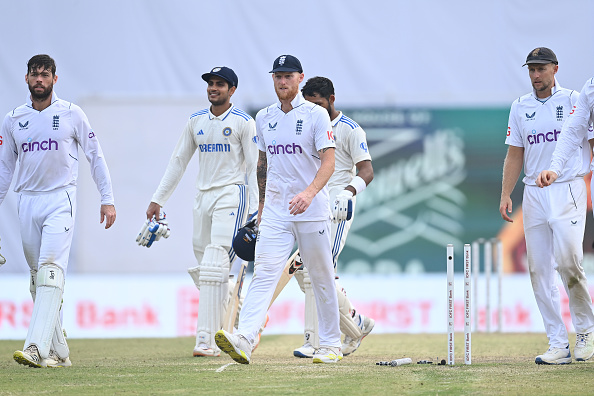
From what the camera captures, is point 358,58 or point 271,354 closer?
point 271,354

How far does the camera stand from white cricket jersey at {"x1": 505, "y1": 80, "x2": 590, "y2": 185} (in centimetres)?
612

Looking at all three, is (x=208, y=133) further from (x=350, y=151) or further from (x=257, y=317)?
(x=257, y=317)

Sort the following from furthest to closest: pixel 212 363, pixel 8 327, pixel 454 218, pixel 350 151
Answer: pixel 454 218 → pixel 8 327 → pixel 350 151 → pixel 212 363

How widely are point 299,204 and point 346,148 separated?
143cm

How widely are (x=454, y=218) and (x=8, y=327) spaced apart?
533 centimetres

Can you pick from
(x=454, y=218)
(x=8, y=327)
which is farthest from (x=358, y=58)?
(x=8, y=327)

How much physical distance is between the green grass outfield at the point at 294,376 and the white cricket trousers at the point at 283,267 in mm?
246

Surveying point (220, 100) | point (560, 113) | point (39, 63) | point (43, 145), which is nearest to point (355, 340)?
point (220, 100)

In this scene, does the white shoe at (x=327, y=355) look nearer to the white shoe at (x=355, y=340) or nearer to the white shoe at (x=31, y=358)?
the white shoe at (x=355, y=340)

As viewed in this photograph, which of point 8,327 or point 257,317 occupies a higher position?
point 257,317

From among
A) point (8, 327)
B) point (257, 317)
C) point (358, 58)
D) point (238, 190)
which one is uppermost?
point (358, 58)

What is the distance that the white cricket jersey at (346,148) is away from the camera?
6727 millimetres

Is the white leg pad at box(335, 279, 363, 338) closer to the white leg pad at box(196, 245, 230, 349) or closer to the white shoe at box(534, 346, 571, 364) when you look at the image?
the white leg pad at box(196, 245, 230, 349)

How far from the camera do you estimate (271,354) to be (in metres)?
7.24
